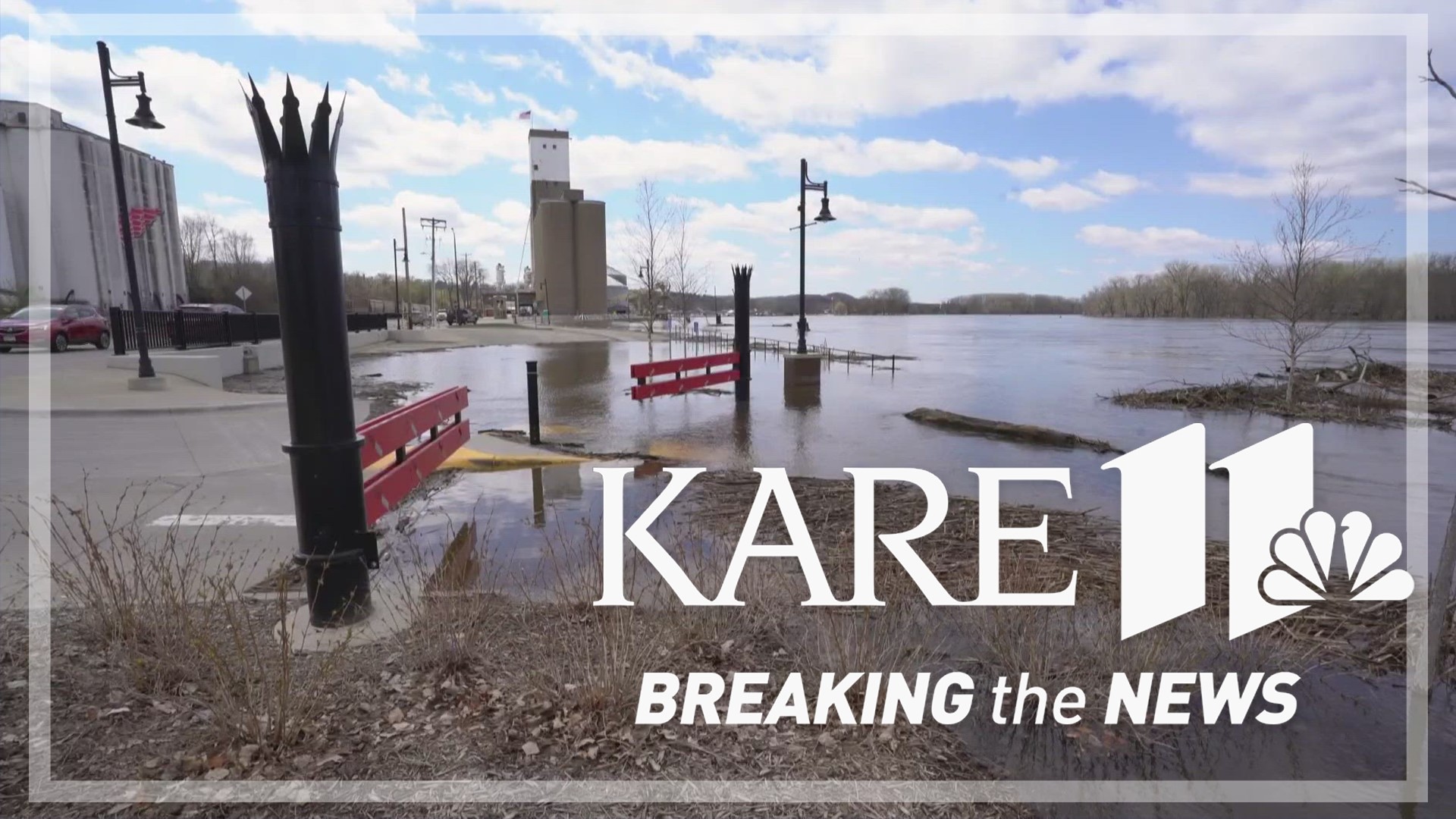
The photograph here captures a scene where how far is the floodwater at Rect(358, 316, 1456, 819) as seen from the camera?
10.5 ft

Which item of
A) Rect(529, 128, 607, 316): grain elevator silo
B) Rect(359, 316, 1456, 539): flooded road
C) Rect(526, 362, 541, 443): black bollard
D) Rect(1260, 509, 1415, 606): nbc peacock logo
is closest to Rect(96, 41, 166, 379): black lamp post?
Rect(359, 316, 1456, 539): flooded road

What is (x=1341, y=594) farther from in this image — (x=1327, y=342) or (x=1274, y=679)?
(x=1327, y=342)

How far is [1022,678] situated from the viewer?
11.9 feet

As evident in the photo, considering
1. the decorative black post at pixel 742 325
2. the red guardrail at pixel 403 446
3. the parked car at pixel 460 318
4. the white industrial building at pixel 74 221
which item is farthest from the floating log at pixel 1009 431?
the parked car at pixel 460 318

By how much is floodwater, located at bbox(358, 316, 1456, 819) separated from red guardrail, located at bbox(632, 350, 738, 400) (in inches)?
17.4

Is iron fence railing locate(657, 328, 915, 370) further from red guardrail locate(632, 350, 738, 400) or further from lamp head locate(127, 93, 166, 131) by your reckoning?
lamp head locate(127, 93, 166, 131)

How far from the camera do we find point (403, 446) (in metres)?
6.16

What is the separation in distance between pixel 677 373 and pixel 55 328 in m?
19.3

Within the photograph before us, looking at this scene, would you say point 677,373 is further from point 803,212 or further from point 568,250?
point 568,250

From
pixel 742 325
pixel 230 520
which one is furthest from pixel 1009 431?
pixel 230 520

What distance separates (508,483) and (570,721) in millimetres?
5310

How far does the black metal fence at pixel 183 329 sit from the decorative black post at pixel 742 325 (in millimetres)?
10224

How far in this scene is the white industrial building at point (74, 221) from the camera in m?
54.4

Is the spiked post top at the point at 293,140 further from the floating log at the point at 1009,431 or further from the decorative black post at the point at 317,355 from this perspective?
the floating log at the point at 1009,431
